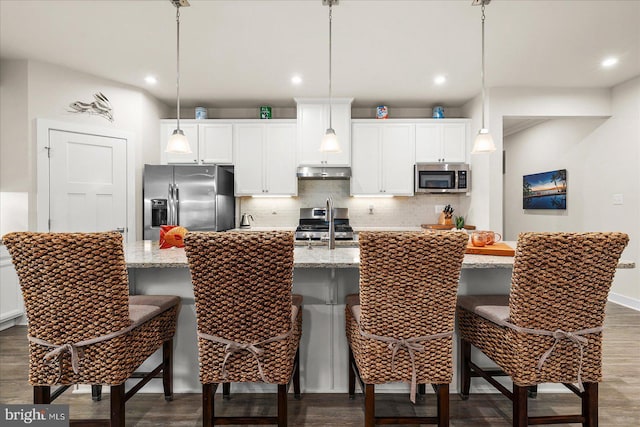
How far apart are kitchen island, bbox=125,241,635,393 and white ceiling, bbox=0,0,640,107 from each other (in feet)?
6.05

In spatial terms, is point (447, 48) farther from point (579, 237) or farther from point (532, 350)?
point (532, 350)

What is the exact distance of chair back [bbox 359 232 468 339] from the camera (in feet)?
4.30

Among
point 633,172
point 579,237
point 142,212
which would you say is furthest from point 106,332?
point 633,172

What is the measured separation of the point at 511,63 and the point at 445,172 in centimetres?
147

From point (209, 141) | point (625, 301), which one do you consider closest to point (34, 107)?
point (209, 141)

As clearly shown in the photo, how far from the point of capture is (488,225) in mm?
4062

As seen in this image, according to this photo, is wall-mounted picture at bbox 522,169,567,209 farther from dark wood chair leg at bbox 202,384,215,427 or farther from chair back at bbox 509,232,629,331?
dark wood chair leg at bbox 202,384,215,427

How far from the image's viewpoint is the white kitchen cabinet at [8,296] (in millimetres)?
3121

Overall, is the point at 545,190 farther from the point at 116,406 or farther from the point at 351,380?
the point at 116,406

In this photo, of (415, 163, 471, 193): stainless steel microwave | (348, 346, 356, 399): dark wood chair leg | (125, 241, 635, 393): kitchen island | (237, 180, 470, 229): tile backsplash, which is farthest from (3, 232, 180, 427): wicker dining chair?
(415, 163, 471, 193): stainless steel microwave

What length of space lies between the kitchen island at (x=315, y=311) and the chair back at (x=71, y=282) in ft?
1.89

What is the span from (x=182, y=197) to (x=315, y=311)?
268 cm

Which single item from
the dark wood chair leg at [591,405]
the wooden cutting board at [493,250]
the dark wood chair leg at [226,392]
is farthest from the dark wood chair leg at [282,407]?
the dark wood chair leg at [591,405]

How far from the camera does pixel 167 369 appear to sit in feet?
6.35
